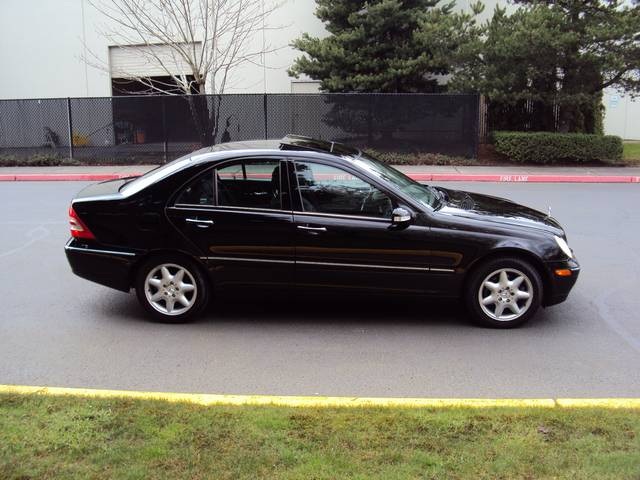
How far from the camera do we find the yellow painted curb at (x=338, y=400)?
3.96m

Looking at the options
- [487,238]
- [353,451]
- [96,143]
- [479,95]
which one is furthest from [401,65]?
[353,451]

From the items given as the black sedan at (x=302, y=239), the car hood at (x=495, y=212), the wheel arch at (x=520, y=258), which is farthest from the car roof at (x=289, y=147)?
the wheel arch at (x=520, y=258)

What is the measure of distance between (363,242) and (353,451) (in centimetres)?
239

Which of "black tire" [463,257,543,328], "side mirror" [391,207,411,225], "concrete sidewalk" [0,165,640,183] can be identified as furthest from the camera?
"concrete sidewalk" [0,165,640,183]

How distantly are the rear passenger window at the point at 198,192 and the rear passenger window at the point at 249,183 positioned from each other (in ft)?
0.25

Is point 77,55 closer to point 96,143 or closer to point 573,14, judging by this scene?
point 96,143

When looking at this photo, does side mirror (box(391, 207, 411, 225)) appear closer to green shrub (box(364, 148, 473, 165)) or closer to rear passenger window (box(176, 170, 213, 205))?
rear passenger window (box(176, 170, 213, 205))

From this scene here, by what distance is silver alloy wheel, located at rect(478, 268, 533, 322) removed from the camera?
217 inches

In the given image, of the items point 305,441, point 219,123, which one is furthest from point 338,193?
point 219,123

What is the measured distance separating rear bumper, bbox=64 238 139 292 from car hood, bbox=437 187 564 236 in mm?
2754

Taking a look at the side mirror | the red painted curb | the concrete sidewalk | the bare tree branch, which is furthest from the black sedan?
the bare tree branch

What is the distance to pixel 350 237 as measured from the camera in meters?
5.44

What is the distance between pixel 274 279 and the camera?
221 inches

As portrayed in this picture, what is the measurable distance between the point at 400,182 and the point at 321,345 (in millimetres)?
1690
